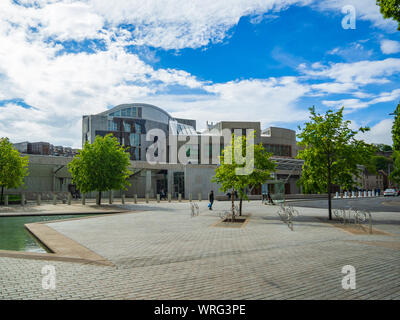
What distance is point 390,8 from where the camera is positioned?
9.77 metres

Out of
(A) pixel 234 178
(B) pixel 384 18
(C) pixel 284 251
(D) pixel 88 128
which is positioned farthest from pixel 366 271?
(D) pixel 88 128

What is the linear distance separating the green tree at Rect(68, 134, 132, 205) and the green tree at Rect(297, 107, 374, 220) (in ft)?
57.0

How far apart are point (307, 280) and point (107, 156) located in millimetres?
24992

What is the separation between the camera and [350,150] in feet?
52.3

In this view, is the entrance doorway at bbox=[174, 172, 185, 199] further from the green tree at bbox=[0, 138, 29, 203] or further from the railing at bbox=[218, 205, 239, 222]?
the railing at bbox=[218, 205, 239, 222]

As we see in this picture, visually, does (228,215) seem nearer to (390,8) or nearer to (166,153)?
(390,8)

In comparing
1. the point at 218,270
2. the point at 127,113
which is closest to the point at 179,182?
the point at 127,113

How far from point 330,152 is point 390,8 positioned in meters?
8.03

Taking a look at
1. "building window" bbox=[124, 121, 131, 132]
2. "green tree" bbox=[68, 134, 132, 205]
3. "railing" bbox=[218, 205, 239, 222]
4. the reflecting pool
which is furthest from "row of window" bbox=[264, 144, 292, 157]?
the reflecting pool

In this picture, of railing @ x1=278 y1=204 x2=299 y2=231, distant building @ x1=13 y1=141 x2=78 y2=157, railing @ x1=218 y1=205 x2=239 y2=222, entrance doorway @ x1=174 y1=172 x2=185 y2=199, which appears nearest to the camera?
railing @ x1=278 y1=204 x2=299 y2=231

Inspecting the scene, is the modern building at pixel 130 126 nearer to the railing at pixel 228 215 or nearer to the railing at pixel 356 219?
the railing at pixel 228 215

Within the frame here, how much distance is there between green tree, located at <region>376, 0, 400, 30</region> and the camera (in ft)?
31.7
